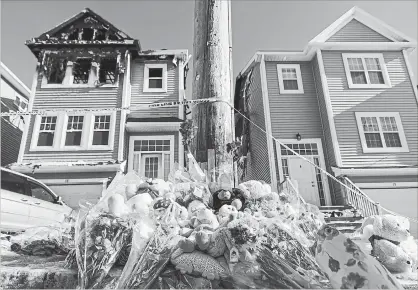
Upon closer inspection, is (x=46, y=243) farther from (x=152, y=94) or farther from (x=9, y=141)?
(x=9, y=141)

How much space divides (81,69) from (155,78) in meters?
3.70

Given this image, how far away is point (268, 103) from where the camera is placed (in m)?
12.8

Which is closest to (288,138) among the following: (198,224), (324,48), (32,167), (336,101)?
(336,101)

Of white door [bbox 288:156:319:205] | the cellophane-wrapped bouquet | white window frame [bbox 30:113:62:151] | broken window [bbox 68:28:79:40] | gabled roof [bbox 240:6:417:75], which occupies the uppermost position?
broken window [bbox 68:28:79:40]

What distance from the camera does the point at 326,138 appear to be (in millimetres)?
12406

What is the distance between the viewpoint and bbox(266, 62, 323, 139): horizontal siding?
12594 millimetres

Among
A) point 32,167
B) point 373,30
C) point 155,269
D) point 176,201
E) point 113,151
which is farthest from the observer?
point 373,30

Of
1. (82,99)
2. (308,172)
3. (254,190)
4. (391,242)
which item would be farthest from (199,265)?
(82,99)

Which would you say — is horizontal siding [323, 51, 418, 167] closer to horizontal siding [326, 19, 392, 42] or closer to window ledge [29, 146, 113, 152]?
horizontal siding [326, 19, 392, 42]

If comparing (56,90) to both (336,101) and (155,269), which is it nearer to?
(336,101)

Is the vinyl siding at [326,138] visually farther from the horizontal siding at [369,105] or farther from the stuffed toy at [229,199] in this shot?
the stuffed toy at [229,199]

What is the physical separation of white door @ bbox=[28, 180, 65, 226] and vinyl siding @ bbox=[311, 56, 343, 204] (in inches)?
378

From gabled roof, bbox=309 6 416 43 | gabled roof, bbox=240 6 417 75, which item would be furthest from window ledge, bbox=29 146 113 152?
gabled roof, bbox=309 6 416 43

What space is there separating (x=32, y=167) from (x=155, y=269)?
11735 mm
